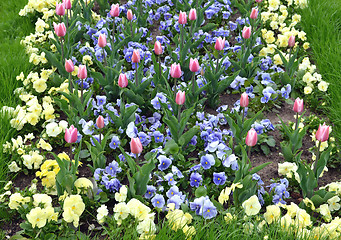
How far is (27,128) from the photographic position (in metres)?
3.49

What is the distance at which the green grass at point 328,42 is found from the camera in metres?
3.76

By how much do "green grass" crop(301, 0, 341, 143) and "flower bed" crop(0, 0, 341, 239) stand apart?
0.47 feet

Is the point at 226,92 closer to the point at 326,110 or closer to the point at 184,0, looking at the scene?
the point at 326,110

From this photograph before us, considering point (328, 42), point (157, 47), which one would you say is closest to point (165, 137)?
point (157, 47)

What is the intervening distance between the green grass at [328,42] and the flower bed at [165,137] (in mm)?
142

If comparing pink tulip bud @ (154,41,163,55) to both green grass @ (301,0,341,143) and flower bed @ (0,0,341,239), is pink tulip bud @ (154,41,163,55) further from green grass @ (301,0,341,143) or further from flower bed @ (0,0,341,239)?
green grass @ (301,0,341,143)

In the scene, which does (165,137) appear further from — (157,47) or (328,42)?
(328,42)

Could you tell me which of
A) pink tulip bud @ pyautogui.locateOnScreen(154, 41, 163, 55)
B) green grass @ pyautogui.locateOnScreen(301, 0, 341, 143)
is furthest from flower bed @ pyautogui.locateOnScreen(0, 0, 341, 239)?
green grass @ pyautogui.locateOnScreen(301, 0, 341, 143)

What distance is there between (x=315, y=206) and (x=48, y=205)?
1.71 metres

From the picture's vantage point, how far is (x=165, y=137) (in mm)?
3277

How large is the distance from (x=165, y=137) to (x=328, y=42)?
231 cm

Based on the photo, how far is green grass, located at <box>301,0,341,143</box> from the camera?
3760mm

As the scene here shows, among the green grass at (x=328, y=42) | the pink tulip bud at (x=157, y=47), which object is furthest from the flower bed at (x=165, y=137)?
the green grass at (x=328, y=42)

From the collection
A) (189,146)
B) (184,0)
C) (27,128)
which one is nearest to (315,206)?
(189,146)
